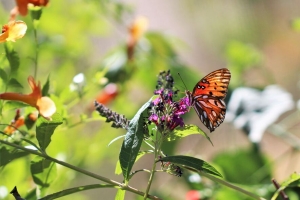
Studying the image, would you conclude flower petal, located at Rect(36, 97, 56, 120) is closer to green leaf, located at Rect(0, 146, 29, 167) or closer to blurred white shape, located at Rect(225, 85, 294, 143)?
green leaf, located at Rect(0, 146, 29, 167)

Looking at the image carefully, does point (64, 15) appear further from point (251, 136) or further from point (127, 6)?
point (251, 136)

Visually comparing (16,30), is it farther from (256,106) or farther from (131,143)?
(256,106)

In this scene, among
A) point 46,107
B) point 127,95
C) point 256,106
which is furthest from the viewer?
point 127,95

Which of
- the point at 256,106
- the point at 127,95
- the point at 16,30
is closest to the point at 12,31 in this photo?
the point at 16,30

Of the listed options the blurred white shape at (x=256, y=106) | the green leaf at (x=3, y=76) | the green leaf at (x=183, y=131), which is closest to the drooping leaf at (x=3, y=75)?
the green leaf at (x=3, y=76)

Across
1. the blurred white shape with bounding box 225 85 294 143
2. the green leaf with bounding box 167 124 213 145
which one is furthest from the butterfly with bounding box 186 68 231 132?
the blurred white shape with bounding box 225 85 294 143

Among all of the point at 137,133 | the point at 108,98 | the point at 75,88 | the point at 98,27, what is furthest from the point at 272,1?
the point at 137,133
